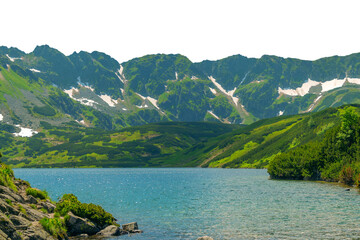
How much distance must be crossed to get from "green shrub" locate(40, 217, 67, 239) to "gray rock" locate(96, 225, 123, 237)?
20.6ft

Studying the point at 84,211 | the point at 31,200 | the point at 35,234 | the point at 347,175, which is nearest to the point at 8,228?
the point at 35,234

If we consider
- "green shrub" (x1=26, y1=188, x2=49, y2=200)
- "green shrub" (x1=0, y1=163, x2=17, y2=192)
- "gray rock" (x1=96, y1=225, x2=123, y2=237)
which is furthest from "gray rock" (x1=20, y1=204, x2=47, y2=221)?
"gray rock" (x1=96, y1=225, x2=123, y2=237)

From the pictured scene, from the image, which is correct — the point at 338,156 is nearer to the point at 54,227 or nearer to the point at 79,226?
the point at 79,226

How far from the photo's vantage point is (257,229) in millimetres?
62312

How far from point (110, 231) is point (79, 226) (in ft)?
16.0

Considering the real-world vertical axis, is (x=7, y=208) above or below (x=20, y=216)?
above

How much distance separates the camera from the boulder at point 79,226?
2266 inches

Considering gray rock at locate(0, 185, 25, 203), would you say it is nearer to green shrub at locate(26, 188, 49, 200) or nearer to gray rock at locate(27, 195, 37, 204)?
gray rock at locate(27, 195, 37, 204)

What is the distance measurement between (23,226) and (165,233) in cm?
2398

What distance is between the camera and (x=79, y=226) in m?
58.2

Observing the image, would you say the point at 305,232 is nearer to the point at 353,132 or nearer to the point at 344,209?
the point at 344,209

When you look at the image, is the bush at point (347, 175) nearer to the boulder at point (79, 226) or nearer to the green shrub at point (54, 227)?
the boulder at point (79, 226)

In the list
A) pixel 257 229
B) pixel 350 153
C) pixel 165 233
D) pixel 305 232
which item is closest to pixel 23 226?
pixel 165 233

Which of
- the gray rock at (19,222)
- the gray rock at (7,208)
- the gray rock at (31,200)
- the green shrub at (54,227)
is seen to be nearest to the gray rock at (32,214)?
the green shrub at (54,227)
